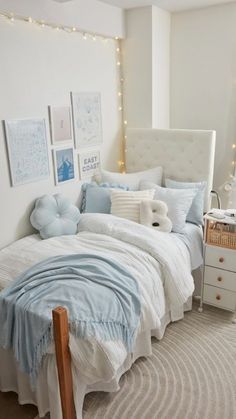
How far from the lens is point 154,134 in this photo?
11.3ft

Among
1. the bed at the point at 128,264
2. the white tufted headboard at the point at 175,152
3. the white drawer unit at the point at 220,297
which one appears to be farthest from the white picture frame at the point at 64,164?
the white drawer unit at the point at 220,297

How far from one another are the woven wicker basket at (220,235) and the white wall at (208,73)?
88cm

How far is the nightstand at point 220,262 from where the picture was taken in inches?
107

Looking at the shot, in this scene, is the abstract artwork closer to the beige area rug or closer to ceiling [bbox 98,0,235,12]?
ceiling [bbox 98,0,235,12]

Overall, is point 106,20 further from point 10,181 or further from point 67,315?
point 67,315

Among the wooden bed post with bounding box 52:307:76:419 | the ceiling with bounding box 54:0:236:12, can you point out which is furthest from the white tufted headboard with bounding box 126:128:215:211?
the wooden bed post with bounding box 52:307:76:419

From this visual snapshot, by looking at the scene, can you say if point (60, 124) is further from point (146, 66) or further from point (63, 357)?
point (63, 357)

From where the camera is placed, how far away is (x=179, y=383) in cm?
217

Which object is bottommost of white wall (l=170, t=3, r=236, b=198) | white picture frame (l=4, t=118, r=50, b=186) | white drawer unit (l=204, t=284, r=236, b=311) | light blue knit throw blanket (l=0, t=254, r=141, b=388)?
white drawer unit (l=204, t=284, r=236, b=311)

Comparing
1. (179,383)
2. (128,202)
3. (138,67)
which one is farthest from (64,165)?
(179,383)

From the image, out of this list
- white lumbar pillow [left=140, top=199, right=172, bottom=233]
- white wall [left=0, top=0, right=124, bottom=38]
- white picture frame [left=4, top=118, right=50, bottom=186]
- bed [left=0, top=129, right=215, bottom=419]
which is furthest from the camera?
white lumbar pillow [left=140, top=199, right=172, bottom=233]

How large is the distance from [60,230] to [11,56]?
4.26ft

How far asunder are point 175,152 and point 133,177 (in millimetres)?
467

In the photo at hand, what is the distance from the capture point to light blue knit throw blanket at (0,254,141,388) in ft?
5.86
